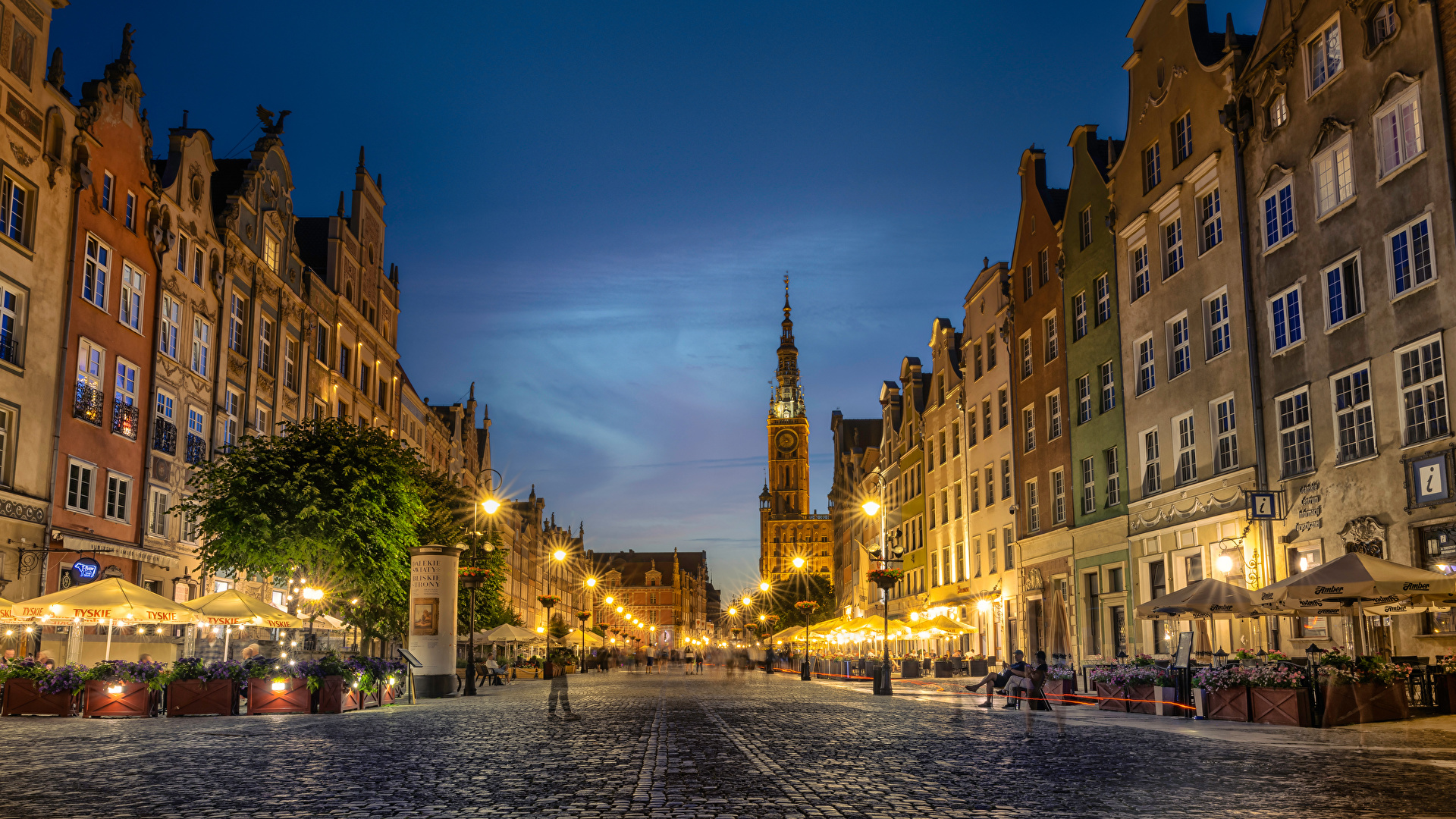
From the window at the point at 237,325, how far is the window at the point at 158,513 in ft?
21.9

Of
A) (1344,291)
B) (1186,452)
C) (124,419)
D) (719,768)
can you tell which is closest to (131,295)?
(124,419)

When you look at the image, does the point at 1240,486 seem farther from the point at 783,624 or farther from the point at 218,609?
the point at 783,624

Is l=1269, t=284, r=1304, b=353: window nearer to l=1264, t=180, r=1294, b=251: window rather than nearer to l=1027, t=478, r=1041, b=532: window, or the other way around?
l=1264, t=180, r=1294, b=251: window

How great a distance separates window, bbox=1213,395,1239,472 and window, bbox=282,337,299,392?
3322 cm

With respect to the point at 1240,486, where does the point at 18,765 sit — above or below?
below

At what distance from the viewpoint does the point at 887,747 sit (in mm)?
15180

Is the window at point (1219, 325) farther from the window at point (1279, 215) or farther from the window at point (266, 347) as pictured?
the window at point (266, 347)

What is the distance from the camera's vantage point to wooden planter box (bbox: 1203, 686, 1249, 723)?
66.4 feet

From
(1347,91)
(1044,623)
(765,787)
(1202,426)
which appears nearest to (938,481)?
(1044,623)

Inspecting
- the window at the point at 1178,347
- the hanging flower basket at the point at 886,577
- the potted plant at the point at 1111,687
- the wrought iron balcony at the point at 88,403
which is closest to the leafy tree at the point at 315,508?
the wrought iron balcony at the point at 88,403

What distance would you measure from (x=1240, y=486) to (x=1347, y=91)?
9.23 meters

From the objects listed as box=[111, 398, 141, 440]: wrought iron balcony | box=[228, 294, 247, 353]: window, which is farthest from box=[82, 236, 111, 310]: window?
box=[228, 294, 247, 353]: window

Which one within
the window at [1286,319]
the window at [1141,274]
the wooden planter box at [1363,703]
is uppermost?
the window at [1141,274]

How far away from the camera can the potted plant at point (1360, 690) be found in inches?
736
